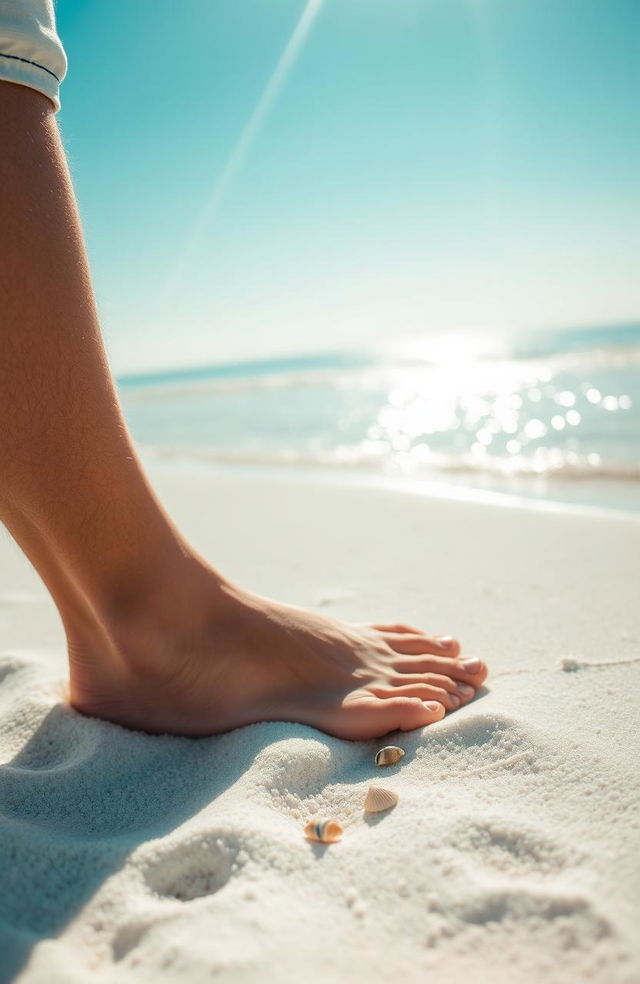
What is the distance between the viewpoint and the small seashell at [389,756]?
1069 mm

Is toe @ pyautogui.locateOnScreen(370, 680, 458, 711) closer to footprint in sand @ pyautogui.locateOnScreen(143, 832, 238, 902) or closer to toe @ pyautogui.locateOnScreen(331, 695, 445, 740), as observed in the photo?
toe @ pyautogui.locateOnScreen(331, 695, 445, 740)

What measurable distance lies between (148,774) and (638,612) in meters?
1.18

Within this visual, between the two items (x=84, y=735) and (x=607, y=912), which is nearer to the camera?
(x=607, y=912)

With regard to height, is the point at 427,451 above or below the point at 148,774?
above

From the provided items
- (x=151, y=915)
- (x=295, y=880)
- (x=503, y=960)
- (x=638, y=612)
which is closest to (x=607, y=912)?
(x=503, y=960)

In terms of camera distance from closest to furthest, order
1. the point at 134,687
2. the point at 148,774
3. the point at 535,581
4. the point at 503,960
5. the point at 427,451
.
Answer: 1. the point at 503,960
2. the point at 148,774
3. the point at 134,687
4. the point at 535,581
5. the point at 427,451

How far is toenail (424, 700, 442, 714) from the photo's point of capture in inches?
47.0

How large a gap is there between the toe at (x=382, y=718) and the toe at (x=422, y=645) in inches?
11.0

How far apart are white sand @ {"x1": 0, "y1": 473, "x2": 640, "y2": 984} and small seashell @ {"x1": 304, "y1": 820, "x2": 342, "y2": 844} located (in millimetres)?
15

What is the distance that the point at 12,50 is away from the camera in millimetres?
857

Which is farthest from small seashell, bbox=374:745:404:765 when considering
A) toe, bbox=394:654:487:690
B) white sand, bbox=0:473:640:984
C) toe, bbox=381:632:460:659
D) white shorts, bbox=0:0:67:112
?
white shorts, bbox=0:0:67:112

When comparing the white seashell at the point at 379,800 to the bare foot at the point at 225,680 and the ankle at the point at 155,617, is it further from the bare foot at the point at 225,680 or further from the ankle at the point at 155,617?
the ankle at the point at 155,617

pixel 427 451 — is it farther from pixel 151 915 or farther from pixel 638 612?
pixel 151 915

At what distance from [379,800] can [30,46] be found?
1.06 meters
